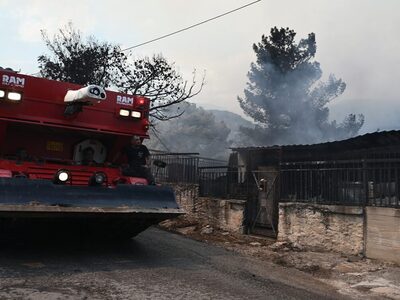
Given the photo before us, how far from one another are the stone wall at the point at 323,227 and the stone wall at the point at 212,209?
1617 millimetres

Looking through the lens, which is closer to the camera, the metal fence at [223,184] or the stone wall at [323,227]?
the stone wall at [323,227]

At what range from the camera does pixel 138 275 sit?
19.3 ft

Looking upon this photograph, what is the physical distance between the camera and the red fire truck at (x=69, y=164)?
20.1 feet

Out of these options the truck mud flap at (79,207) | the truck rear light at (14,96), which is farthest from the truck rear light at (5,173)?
the truck rear light at (14,96)

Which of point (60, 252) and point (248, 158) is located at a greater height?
point (248, 158)

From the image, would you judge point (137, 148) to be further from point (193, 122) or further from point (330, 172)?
point (193, 122)

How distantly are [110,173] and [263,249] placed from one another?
350 centimetres

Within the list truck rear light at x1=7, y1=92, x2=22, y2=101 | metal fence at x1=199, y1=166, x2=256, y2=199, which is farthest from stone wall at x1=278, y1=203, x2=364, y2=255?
truck rear light at x1=7, y1=92, x2=22, y2=101

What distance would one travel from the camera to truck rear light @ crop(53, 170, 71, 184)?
6.43 metres

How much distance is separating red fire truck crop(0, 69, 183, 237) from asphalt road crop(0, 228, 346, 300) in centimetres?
40

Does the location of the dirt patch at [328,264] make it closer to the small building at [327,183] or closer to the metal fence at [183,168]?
the small building at [327,183]

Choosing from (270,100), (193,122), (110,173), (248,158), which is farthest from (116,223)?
(193,122)

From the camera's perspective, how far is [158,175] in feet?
51.1

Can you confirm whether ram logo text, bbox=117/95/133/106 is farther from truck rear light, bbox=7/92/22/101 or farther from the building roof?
the building roof
